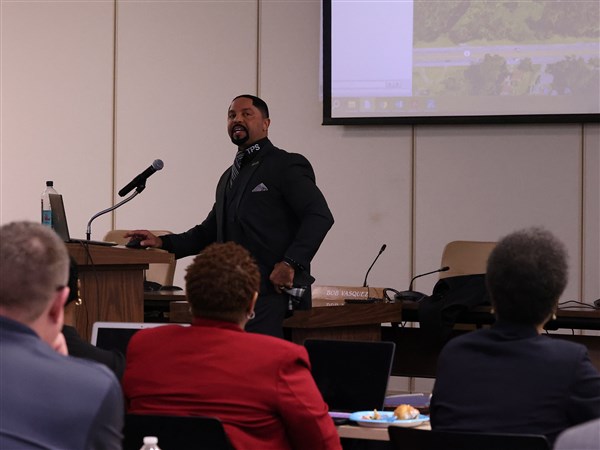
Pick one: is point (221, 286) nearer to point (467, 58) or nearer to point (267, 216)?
point (267, 216)

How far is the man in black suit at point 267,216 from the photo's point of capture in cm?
415

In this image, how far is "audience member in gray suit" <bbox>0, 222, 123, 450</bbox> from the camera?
5.22 feet

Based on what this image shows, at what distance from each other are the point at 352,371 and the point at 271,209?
4.90 feet

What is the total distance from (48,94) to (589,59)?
3.81 m

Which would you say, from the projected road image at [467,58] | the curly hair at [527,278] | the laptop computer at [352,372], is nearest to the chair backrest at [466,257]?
the projected road image at [467,58]

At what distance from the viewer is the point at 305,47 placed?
6.89 meters

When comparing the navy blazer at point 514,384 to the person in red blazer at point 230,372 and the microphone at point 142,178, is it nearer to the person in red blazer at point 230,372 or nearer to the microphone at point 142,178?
the person in red blazer at point 230,372

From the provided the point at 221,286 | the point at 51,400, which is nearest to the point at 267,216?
the point at 221,286

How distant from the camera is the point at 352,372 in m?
2.98

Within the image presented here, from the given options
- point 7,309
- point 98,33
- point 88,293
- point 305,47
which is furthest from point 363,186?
point 7,309

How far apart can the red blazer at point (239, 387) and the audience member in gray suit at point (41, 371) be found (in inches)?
22.0

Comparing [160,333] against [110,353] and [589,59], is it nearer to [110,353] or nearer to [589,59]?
[110,353]

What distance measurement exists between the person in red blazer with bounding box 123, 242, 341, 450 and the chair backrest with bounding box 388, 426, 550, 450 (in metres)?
0.32

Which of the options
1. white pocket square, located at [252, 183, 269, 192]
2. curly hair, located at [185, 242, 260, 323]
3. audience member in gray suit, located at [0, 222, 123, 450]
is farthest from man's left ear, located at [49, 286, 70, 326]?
white pocket square, located at [252, 183, 269, 192]
